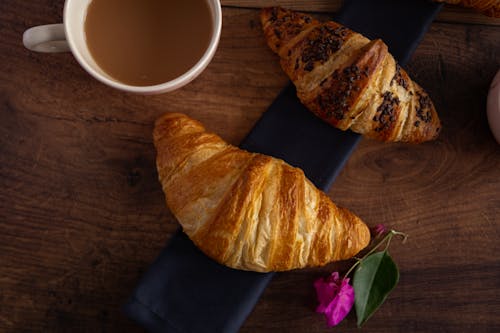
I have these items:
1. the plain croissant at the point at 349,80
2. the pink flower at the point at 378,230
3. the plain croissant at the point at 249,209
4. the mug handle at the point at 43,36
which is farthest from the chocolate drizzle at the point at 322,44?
the mug handle at the point at 43,36

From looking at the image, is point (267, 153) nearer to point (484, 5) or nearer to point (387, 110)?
point (387, 110)

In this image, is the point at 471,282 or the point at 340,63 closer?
the point at 340,63

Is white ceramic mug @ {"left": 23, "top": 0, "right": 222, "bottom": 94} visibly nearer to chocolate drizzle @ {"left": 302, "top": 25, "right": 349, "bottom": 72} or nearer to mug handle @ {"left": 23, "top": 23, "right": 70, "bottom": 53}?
mug handle @ {"left": 23, "top": 23, "right": 70, "bottom": 53}

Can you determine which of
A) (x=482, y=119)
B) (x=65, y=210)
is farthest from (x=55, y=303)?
(x=482, y=119)

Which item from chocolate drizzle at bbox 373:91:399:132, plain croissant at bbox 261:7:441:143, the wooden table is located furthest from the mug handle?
chocolate drizzle at bbox 373:91:399:132

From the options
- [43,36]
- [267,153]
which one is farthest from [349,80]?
[43,36]

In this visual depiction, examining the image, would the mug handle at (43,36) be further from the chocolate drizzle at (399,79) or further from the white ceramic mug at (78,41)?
the chocolate drizzle at (399,79)

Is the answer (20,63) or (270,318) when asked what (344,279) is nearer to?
(270,318)
